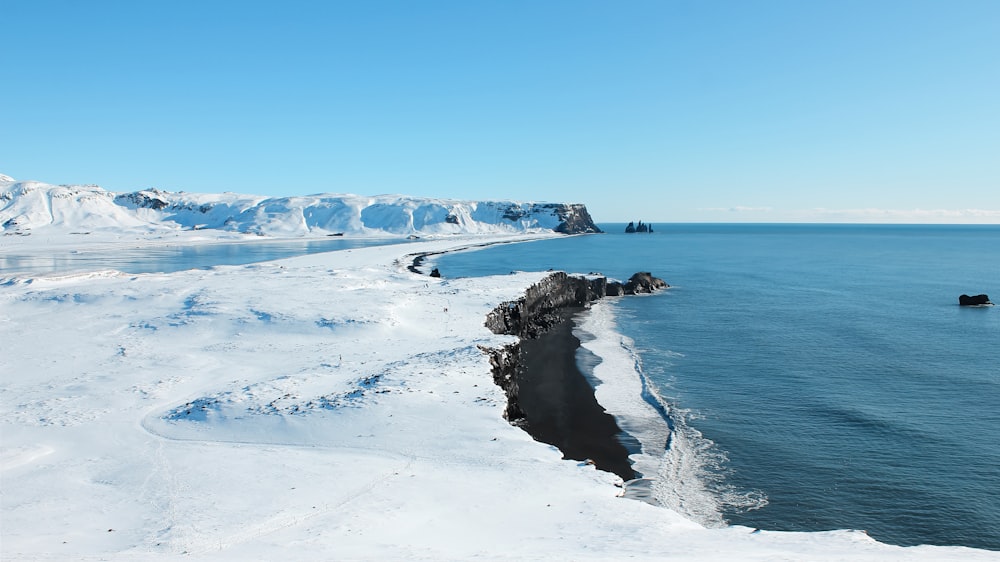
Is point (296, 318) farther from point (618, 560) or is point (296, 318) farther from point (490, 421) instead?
point (618, 560)

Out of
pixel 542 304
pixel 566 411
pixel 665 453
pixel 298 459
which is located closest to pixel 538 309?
pixel 542 304

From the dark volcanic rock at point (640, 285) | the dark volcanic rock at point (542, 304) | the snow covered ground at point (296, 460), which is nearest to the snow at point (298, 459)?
the snow covered ground at point (296, 460)

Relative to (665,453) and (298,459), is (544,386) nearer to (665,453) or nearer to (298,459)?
(665,453)

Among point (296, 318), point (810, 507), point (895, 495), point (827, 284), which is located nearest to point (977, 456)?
point (895, 495)

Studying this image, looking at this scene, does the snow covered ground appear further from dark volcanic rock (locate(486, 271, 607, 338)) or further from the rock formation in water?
dark volcanic rock (locate(486, 271, 607, 338))

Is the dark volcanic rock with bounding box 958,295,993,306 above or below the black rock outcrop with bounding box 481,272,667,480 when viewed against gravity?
above

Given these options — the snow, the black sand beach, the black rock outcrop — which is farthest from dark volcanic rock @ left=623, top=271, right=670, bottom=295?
the snow
